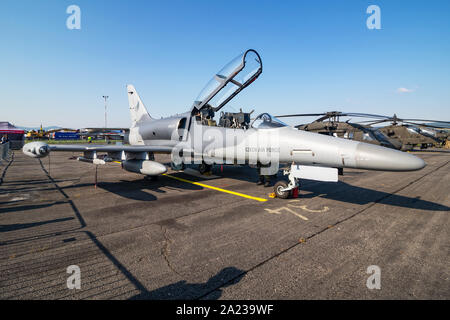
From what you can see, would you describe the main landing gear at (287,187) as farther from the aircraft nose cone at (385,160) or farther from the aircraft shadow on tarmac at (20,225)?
the aircraft shadow on tarmac at (20,225)

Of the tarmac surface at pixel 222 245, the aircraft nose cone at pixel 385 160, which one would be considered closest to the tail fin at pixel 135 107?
the tarmac surface at pixel 222 245

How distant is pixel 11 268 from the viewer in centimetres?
297

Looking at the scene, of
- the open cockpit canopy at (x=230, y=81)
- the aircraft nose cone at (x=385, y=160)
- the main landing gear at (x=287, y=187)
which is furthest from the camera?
the open cockpit canopy at (x=230, y=81)

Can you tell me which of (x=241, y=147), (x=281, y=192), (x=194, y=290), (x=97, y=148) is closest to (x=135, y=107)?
(x=97, y=148)

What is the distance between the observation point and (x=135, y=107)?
47.3 feet

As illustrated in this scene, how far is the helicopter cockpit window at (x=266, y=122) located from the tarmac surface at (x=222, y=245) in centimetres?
231

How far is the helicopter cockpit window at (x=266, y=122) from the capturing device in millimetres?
6453

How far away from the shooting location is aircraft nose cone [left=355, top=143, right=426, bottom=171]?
423cm

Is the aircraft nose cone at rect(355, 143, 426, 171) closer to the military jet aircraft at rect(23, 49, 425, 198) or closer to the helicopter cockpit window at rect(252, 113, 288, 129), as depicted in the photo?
the military jet aircraft at rect(23, 49, 425, 198)

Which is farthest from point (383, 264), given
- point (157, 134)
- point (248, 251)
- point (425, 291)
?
point (157, 134)

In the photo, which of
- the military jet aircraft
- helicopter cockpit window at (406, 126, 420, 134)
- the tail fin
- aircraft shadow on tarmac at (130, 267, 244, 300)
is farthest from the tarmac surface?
helicopter cockpit window at (406, 126, 420, 134)

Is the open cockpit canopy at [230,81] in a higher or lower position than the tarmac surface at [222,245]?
higher
